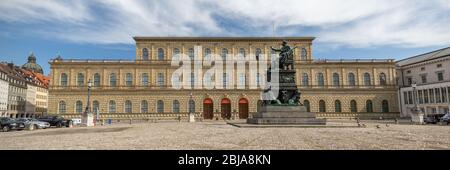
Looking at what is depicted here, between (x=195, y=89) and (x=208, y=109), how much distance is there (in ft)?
13.0

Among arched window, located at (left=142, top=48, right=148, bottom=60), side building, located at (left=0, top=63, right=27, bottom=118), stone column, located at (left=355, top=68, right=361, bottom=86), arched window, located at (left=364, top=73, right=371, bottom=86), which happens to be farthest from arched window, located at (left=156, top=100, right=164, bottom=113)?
side building, located at (left=0, top=63, right=27, bottom=118)

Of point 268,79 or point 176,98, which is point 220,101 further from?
point 268,79

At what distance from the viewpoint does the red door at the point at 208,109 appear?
45.7 m

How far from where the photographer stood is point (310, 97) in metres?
46.6

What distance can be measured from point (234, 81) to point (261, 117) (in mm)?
25515

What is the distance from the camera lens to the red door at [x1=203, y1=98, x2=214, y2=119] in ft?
150

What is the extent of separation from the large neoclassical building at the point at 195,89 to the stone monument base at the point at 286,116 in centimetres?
2426

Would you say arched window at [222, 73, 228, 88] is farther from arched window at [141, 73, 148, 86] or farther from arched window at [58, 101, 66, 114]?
arched window at [58, 101, 66, 114]

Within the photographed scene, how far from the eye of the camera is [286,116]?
21.0m

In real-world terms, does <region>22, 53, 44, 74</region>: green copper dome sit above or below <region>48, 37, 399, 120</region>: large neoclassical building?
above

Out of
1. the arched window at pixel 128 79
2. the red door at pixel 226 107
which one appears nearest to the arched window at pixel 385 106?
the red door at pixel 226 107

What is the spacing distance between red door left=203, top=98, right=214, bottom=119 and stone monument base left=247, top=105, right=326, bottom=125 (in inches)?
980
